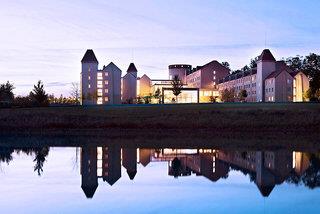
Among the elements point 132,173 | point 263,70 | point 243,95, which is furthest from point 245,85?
point 132,173

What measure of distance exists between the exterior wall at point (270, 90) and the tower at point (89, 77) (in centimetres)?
4171

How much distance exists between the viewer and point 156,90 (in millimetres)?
121312

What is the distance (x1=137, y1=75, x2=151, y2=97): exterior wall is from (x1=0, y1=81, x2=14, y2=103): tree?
3418 cm

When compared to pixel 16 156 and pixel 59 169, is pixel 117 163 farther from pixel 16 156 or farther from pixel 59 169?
pixel 16 156

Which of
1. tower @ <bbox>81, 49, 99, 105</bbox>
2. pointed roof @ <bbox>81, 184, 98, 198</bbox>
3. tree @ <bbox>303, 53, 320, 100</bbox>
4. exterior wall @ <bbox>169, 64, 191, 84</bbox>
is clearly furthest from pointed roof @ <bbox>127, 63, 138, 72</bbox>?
pointed roof @ <bbox>81, 184, 98, 198</bbox>

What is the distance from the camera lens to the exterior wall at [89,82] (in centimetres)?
11316

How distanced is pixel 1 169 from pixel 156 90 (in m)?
96.9

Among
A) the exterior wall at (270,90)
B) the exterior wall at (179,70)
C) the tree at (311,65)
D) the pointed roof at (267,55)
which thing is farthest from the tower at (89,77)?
the tree at (311,65)

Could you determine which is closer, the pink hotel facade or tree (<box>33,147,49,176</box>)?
tree (<box>33,147,49,176</box>)

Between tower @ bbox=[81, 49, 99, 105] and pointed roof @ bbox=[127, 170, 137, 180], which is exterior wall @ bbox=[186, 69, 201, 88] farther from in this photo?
pointed roof @ bbox=[127, 170, 137, 180]

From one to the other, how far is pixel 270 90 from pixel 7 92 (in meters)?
63.1

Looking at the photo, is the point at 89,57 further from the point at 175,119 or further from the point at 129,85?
the point at 175,119

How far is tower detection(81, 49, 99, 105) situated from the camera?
11296cm

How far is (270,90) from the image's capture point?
3841 inches
